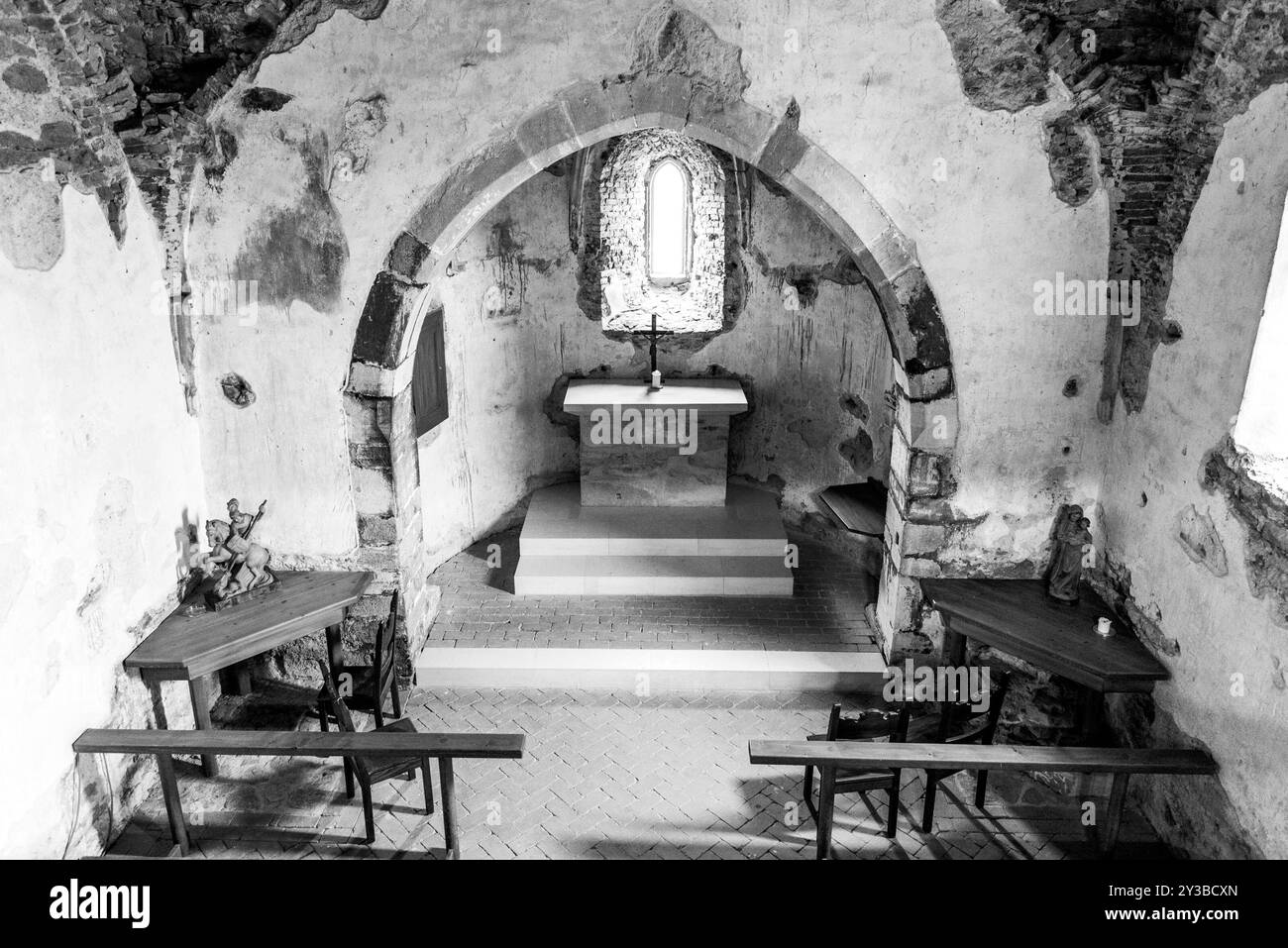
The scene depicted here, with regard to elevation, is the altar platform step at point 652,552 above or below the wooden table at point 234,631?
below

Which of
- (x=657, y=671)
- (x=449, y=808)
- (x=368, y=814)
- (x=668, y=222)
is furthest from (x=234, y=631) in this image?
(x=668, y=222)

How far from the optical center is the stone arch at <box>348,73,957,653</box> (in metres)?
6.08

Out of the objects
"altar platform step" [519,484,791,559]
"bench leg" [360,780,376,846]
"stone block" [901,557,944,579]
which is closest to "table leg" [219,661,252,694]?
"bench leg" [360,780,376,846]

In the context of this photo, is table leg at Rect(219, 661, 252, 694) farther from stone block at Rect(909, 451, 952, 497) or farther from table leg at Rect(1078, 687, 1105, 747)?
table leg at Rect(1078, 687, 1105, 747)

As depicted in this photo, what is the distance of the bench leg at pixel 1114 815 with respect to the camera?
541 centimetres

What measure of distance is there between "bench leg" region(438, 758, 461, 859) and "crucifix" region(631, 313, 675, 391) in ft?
15.3

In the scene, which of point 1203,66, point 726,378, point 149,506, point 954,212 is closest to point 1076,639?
point 954,212

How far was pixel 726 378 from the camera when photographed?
32.6 ft

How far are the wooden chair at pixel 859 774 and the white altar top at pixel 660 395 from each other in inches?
152

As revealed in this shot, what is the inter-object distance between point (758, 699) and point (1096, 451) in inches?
114

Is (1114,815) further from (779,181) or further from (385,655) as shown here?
(385,655)

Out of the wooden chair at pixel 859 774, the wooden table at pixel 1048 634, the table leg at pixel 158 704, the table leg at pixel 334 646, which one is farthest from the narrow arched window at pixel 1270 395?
the table leg at pixel 158 704

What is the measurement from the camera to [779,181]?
20.8 ft

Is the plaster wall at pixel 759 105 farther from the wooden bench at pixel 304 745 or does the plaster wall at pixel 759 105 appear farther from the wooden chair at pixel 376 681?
the wooden bench at pixel 304 745
